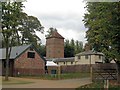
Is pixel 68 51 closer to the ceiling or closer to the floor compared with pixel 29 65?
closer to the ceiling

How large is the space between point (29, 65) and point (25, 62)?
1.13 meters

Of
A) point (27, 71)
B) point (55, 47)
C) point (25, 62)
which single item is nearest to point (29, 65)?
point (25, 62)

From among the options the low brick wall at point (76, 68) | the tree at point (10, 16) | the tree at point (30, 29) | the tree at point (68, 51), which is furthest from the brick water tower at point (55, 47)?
the tree at point (10, 16)

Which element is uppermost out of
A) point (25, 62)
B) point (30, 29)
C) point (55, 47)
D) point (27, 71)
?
point (30, 29)

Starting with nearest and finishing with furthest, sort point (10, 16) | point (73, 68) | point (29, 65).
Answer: point (10, 16), point (29, 65), point (73, 68)

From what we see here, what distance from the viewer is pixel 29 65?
52062 mm

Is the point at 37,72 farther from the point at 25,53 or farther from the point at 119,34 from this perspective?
the point at 119,34

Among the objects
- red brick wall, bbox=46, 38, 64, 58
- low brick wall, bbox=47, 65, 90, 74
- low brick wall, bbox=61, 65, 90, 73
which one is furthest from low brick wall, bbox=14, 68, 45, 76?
red brick wall, bbox=46, 38, 64, 58

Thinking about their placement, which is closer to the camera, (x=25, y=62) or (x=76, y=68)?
(x=25, y=62)

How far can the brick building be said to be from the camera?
5022cm

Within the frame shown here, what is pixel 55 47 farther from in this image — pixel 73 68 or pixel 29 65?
pixel 29 65

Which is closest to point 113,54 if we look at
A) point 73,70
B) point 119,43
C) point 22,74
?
point 119,43

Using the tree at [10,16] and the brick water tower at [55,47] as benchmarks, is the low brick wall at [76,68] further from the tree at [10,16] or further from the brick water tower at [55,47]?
the brick water tower at [55,47]

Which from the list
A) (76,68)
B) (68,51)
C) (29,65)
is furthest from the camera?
(68,51)
